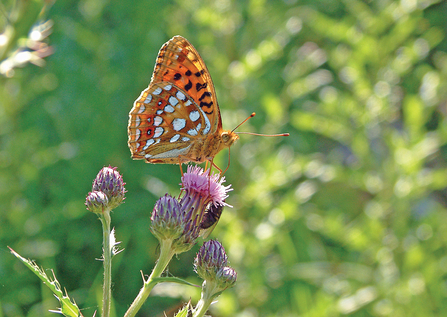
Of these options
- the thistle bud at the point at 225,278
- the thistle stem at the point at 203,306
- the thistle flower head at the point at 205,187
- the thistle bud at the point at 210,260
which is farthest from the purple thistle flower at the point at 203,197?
the thistle stem at the point at 203,306

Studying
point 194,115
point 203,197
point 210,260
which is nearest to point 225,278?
point 210,260

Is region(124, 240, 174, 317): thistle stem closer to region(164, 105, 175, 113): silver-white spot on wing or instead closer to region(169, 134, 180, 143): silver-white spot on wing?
region(169, 134, 180, 143): silver-white spot on wing

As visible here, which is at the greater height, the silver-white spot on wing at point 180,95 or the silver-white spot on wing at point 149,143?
the silver-white spot on wing at point 180,95

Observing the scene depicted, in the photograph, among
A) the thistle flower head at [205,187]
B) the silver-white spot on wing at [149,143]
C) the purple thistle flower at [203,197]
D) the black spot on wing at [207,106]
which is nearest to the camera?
the purple thistle flower at [203,197]

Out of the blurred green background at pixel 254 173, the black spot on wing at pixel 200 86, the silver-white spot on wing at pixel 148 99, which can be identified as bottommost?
the blurred green background at pixel 254 173

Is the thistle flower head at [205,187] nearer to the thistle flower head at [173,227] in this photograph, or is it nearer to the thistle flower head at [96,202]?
the thistle flower head at [173,227]

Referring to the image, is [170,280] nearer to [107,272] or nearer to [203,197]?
[107,272]

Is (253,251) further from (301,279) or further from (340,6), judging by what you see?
(340,6)

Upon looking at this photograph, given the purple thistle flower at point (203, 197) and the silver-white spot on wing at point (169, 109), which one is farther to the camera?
the silver-white spot on wing at point (169, 109)
